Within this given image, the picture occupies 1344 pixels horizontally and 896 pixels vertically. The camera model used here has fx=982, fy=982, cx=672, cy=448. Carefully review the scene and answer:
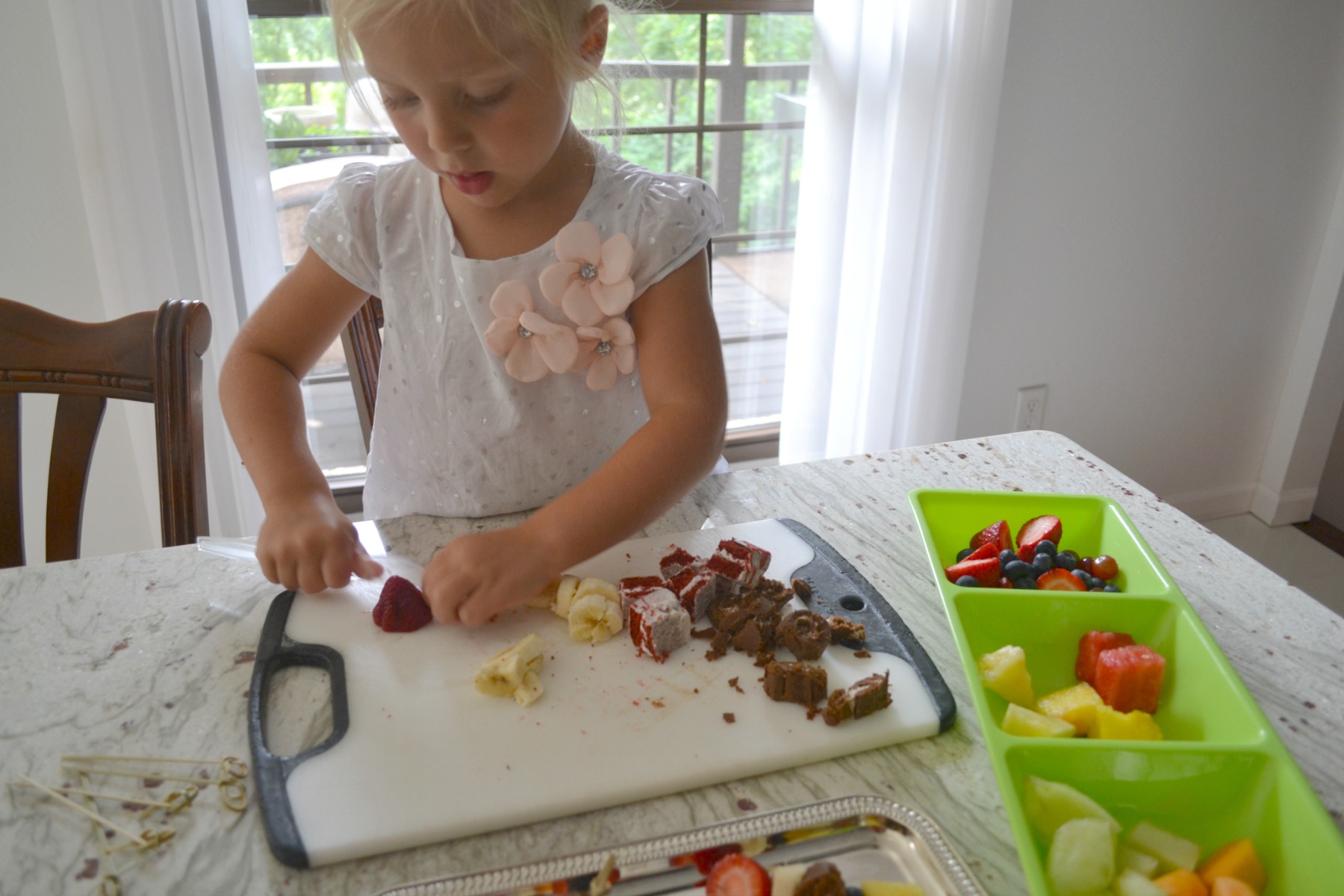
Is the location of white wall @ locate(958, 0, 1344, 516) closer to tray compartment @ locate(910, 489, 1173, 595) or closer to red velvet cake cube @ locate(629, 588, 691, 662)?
tray compartment @ locate(910, 489, 1173, 595)

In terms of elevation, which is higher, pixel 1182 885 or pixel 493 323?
pixel 493 323

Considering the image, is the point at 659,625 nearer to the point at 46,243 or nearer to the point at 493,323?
the point at 493,323

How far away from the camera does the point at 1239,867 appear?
1.91ft

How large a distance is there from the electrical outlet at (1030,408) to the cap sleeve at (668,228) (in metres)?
1.47

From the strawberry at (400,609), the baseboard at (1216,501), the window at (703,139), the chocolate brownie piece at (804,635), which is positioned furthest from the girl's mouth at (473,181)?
the baseboard at (1216,501)

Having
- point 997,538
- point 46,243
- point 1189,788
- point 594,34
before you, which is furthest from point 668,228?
point 46,243

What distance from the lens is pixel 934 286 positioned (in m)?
2.00

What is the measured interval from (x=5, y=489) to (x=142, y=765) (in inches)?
21.4

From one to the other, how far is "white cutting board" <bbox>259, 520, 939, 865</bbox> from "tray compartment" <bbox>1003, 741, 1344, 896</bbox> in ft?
0.34

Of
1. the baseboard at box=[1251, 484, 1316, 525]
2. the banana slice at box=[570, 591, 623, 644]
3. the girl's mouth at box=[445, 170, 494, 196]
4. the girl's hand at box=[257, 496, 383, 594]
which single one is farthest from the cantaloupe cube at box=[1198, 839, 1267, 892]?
the baseboard at box=[1251, 484, 1316, 525]

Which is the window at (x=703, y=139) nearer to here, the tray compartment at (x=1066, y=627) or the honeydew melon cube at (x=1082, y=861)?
the tray compartment at (x=1066, y=627)

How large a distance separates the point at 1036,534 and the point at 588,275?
19.9 inches

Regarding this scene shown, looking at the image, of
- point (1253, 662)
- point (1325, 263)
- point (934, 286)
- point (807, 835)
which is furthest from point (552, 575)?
point (1325, 263)

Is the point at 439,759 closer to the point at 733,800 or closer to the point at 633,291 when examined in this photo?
the point at 733,800
